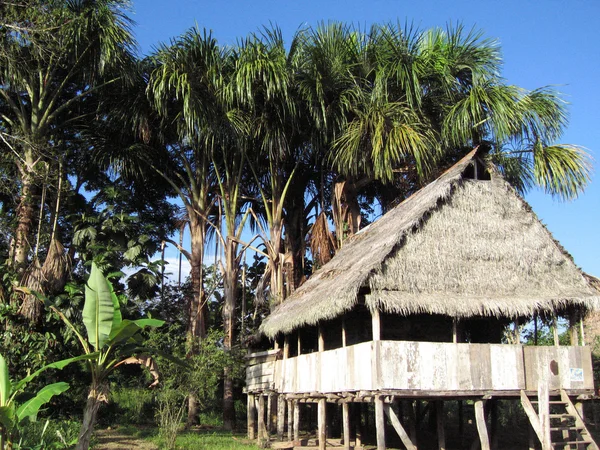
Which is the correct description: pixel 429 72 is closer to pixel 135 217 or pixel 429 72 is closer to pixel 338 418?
pixel 135 217

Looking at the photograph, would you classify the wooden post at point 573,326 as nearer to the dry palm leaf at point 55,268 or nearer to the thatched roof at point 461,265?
the thatched roof at point 461,265

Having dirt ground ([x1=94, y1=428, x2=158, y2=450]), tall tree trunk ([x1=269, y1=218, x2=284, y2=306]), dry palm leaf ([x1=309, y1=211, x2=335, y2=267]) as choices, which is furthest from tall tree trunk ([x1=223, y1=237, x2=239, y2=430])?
dirt ground ([x1=94, y1=428, x2=158, y2=450])

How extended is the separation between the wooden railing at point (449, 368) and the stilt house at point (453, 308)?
0.05 ft

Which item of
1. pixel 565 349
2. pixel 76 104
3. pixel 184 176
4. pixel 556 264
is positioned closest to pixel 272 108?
pixel 184 176

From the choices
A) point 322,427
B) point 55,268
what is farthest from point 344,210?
point 55,268

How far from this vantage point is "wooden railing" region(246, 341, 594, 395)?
Answer: 975cm

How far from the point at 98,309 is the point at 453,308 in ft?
16.8

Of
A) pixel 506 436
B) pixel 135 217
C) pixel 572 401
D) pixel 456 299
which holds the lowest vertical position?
pixel 506 436

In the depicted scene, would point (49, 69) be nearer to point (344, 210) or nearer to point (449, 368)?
point (344, 210)

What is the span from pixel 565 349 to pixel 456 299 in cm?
211

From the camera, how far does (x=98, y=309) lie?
8992 mm

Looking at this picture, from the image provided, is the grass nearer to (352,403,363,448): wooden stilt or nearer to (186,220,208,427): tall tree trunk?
(186,220,208,427): tall tree trunk

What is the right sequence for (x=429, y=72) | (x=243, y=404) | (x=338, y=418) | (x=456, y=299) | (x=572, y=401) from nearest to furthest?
(x=456, y=299)
(x=572, y=401)
(x=429, y=72)
(x=338, y=418)
(x=243, y=404)

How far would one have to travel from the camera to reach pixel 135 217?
1605cm
